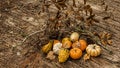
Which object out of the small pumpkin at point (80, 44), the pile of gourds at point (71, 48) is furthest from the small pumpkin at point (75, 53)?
the small pumpkin at point (80, 44)

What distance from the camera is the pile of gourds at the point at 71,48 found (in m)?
4.32

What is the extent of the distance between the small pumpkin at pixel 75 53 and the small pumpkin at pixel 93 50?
0.15m

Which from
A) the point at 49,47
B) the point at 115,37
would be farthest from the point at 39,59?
the point at 115,37

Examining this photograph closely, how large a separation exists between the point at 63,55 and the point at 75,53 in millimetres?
207

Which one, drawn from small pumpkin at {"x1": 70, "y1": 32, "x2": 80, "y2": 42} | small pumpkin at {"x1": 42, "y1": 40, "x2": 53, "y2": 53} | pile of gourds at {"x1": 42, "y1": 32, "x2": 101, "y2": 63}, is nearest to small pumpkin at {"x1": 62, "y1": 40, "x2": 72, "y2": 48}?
pile of gourds at {"x1": 42, "y1": 32, "x2": 101, "y2": 63}

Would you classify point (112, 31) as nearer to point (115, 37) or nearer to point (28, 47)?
point (115, 37)

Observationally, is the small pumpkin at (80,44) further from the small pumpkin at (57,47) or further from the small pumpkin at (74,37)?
the small pumpkin at (57,47)

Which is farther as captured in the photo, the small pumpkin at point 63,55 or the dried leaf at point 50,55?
the dried leaf at point 50,55

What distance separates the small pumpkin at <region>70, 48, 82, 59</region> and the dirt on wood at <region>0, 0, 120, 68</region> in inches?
4.0

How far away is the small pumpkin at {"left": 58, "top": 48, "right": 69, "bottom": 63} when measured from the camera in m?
4.29

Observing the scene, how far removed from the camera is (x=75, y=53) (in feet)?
14.2

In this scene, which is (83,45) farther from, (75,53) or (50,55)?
(50,55)

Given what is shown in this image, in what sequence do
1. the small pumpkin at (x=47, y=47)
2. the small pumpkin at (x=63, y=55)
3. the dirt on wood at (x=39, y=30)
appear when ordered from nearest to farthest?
the small pumpkin at (x=63, y=55), the dirt on wood at (x=39, y=30), the small pumpkin at (x=47, y=47)

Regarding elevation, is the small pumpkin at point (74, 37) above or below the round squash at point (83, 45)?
above
